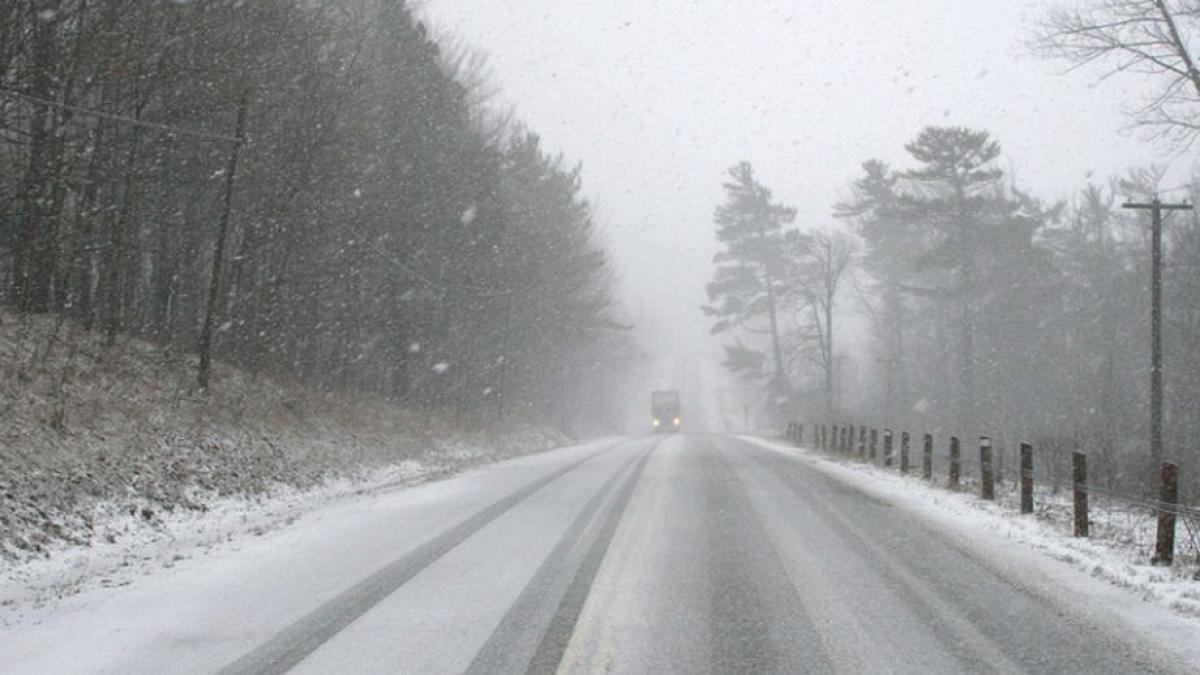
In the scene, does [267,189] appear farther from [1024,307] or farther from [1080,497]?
[1024,307]

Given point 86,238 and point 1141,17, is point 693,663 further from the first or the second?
point 1141,17

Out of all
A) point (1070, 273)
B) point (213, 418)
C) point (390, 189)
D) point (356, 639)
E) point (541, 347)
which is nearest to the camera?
point (356, 639)

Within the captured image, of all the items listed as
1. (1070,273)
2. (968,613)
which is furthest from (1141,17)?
(1070,273)

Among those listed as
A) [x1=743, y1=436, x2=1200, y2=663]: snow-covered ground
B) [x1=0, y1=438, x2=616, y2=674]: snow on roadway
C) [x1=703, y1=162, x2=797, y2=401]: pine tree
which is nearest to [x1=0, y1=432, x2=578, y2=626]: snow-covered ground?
[x1=0, y1=438, x2=616, y2=674]: snow on roadway

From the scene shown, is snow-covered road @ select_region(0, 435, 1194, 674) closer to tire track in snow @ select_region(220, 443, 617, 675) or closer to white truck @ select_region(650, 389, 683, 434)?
tire track in snow @ select_region(220, 443, 617, 675)

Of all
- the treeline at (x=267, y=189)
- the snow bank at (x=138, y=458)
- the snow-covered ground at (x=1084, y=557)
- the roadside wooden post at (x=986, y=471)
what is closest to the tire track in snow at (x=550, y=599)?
the snow bank at (x=138, y=458)

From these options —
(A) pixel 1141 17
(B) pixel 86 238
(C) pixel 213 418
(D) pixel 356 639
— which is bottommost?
(D) pixel 356 639

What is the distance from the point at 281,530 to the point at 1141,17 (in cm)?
1998

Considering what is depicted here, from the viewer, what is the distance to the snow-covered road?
5246mm

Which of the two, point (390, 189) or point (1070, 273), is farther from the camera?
point (1070, 273)

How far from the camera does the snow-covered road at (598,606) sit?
17.2 ft

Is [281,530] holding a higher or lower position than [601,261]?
lower

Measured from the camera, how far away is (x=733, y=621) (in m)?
6.11

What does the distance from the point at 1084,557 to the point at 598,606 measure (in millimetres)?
5338
